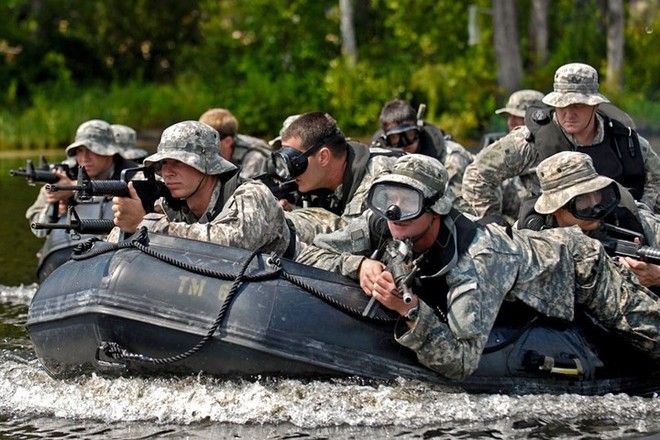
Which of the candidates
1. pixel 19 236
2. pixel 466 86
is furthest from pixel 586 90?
pixel 466 86

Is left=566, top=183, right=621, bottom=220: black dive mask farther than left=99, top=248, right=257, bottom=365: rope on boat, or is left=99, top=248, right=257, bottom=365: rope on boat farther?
left=566, top=183, right=621, bottom=220: black dive mask

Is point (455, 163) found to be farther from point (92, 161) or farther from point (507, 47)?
point (507, 47)

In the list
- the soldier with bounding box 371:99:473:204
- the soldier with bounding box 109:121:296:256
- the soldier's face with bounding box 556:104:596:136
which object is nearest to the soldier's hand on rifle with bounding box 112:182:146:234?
the soldier with bounding box 109:121:296:256

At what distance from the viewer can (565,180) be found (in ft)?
20.9

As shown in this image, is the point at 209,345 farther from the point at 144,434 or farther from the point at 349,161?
the point at 349,161

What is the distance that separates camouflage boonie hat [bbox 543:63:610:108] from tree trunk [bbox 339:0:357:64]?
53.8 ft

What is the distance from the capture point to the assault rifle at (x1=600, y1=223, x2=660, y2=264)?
6258 millimetres

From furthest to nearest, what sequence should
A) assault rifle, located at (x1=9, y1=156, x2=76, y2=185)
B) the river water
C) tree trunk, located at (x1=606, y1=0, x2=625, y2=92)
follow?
tree trunk, located at (x1=606, y1=0, x2=625, y2=92), assault rifle, located at (x1=9, y1=156, x2=76, y2=185), the river water

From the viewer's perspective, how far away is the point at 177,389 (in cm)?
610

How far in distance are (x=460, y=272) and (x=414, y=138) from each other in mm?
4532

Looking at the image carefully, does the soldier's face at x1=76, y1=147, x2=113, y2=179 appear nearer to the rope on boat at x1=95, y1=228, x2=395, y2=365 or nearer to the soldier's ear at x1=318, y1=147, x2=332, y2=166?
the soldier's ear at x1=318, y1=147, x2=332, y2=166

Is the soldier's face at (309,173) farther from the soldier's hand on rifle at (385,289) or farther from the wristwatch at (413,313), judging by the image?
the wristwatch at (413,313)

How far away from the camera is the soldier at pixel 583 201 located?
6344mm

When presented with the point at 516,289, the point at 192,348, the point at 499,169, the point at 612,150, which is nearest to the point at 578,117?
the point at 612,150
